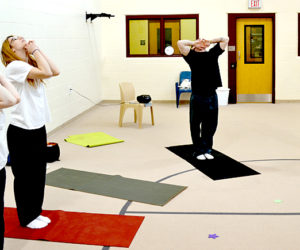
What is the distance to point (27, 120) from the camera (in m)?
2.89

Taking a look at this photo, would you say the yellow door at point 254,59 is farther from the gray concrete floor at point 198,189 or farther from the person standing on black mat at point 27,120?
the person standing on black mat at point 27,120

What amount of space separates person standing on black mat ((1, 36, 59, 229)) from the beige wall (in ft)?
23.6

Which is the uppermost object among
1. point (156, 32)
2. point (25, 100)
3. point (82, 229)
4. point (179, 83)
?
point (156, 32)

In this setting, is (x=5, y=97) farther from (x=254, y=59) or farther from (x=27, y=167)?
(x=254, y=59)

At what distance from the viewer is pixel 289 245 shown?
281cm

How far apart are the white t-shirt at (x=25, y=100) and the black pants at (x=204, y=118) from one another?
2.30 metres

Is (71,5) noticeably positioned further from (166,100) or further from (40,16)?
(166,100)

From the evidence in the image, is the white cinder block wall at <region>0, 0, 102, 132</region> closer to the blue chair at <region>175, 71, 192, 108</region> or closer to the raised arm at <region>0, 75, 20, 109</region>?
the blue chair at <region>175, 71, 192, 108</region>

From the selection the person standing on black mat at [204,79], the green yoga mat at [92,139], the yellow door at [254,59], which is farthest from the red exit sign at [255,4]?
the person standing on black mat at [204,79]

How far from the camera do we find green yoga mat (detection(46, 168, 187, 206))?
12.4 ft

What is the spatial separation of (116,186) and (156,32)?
6.63 meters

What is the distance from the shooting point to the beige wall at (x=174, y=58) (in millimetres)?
9820

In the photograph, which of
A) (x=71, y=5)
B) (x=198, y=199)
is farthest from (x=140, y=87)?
(x=198, y=199)

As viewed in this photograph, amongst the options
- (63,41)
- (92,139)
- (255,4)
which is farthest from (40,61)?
(255,4)
